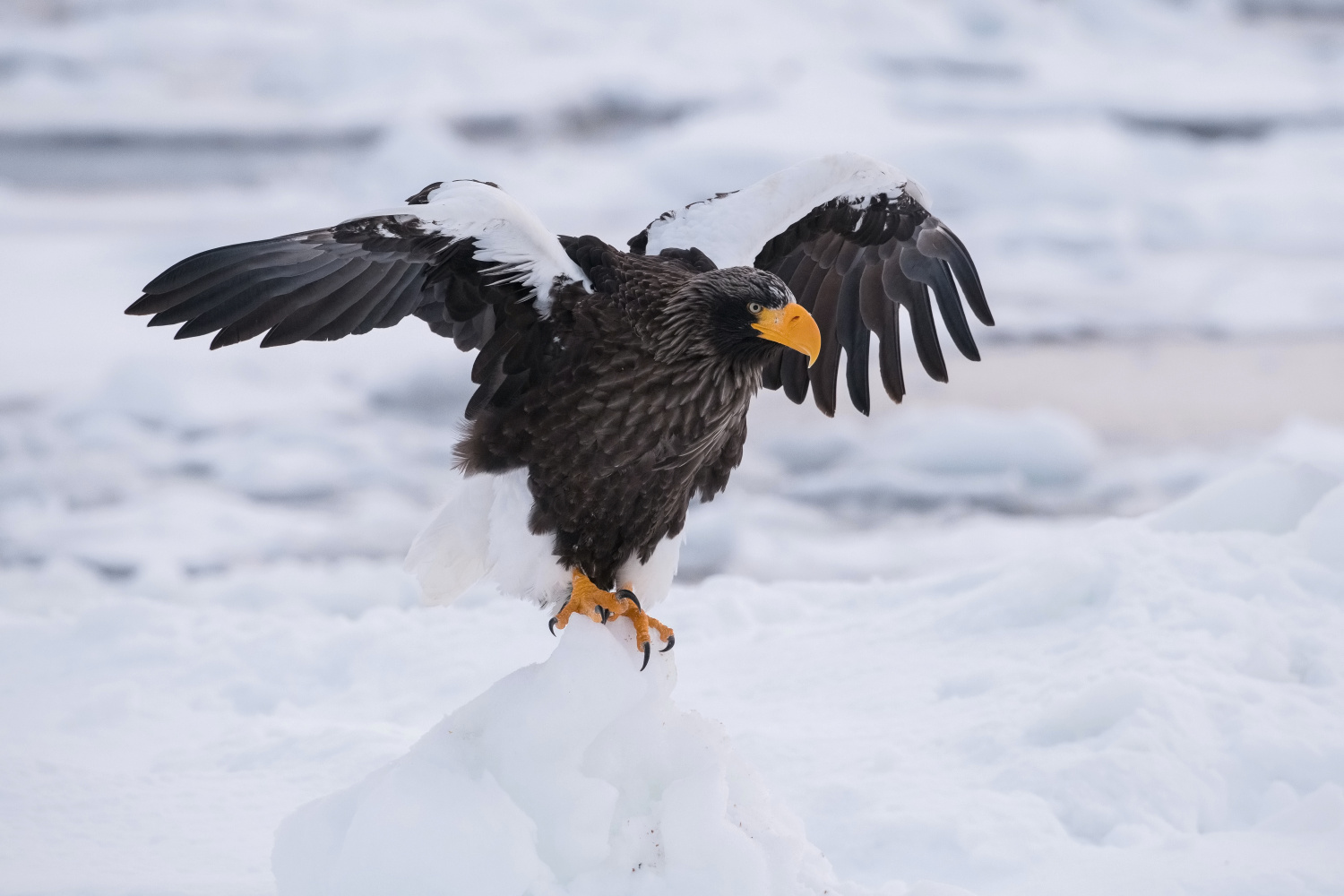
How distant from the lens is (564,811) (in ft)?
9.75

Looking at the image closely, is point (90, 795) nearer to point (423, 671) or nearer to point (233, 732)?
point (233, 732)

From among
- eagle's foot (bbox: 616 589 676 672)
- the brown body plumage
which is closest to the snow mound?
eagle's foot (bbox: 616 589 676 672)

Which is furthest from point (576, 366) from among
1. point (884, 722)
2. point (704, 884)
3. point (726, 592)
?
point (726, 592)

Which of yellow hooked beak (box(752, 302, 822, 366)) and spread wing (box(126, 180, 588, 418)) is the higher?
spread wing (box(126, 180, 588, 418))

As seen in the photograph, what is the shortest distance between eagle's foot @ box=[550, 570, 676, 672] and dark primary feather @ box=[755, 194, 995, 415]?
4.34ft

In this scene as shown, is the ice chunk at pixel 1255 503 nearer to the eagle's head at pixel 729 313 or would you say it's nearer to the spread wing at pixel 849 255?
the spread wing at pixel 849 255

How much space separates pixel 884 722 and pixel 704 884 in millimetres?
1892

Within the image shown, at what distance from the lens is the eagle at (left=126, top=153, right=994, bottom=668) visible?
11.6 feet

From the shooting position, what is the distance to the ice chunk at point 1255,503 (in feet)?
18.6

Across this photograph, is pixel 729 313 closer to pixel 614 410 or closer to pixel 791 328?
pixel 791 328

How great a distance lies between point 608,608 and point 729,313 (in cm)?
92

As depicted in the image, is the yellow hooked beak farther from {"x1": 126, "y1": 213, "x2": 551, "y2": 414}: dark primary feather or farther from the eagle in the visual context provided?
{"x1": 126, "y1": 213, "x2": 551, "y2": 414}: dark primary feather

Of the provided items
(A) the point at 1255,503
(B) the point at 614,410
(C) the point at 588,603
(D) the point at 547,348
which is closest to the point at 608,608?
(C) the point at 588,603

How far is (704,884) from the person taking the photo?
293cm
